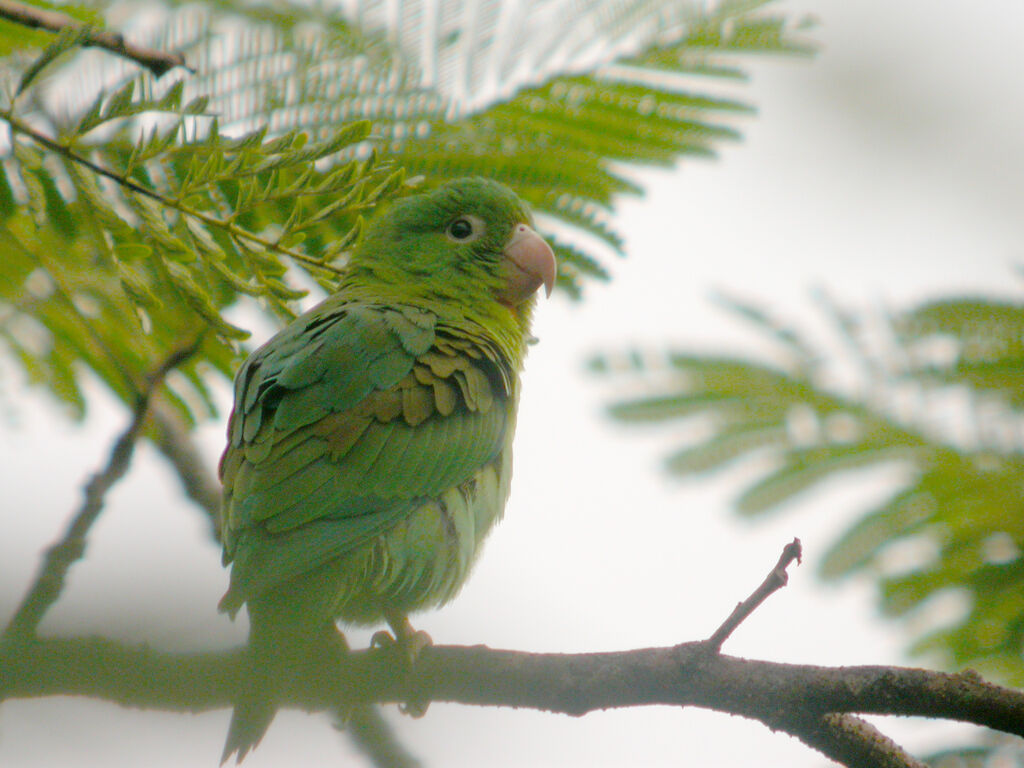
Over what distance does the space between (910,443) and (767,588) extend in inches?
74.9

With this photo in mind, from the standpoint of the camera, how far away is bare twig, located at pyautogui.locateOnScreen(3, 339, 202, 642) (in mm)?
2445

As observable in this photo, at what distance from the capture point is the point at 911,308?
3.99 m

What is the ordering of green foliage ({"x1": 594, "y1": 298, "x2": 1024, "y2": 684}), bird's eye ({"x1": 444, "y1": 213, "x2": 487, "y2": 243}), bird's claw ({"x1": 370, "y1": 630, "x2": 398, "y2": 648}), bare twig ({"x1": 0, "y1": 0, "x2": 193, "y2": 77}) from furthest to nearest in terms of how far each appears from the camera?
bird's eye ({"x1": 444, "y1": 213, "x2": 487, "y2": 243}) → green foliage ({"x1": 594, "y1": 298, "x2": 1024, "y2": 684}) → bird's claw ({"x1": 370, "y1": 630, "x2": 398, "y2": 648}) → bare twig ({"x1": 0, "y1": 0, "x2": 193, "y2": 77})

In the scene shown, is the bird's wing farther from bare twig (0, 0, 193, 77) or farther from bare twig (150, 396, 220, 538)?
bare twig (0, 0, 193, 77)

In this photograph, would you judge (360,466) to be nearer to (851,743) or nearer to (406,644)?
(406,644)

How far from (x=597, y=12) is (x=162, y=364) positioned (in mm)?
2018

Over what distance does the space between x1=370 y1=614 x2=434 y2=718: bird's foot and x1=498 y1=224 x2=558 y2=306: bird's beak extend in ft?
4.57

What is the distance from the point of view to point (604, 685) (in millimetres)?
2678

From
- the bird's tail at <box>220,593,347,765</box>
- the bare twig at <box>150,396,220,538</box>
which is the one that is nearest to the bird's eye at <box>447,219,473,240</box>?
the bare twig at <box>150,396,220,538</box>

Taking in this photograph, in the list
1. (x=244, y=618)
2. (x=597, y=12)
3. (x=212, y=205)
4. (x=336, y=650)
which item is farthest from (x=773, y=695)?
(x=597, y=12)

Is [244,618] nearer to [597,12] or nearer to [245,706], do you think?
[245,706]

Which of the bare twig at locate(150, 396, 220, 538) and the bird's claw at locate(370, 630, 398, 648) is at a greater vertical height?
the bare twig at locate(150, 396, 220, 538)

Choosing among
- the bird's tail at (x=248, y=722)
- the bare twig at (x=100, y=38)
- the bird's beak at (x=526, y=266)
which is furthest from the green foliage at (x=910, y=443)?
the bare twig at (x=100, y=38)

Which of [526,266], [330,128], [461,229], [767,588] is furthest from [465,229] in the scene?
[767,588]
